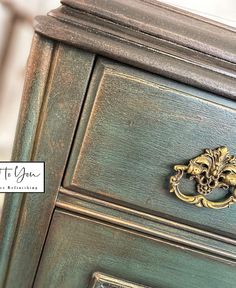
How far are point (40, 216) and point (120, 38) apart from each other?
27 centimetres

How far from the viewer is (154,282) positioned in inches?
24.8

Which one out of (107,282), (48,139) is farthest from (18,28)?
(107,282)

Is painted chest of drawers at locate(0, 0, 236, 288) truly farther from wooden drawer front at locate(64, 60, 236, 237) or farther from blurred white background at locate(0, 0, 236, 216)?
blurred white background at locate(0, 0, 236, 216)

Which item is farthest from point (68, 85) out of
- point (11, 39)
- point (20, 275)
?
A: point (11, 39)

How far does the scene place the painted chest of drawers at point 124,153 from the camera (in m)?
0.49

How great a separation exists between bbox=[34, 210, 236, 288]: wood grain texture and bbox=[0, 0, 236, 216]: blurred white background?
1.42 ft

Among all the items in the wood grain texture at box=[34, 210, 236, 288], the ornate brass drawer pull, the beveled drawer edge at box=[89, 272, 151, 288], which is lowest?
the beveled drawer edge at box=[89, 272, 151, 288]

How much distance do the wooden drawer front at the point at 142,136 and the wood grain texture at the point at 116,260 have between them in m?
0.06

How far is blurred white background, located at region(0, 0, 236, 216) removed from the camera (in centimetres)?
86

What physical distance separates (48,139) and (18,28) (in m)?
0.44

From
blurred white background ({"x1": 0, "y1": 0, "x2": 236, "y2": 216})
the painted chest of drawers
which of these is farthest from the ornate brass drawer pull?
blurred white background ({"x1": 0, "y1": 0, "x2": 236, "y2": 216})

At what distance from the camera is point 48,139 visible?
531 millimetres

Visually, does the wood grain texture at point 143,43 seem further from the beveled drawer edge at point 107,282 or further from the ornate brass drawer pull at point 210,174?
the beveled drawer edge at point 107,282

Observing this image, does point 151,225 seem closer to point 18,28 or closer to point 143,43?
point 143,43
